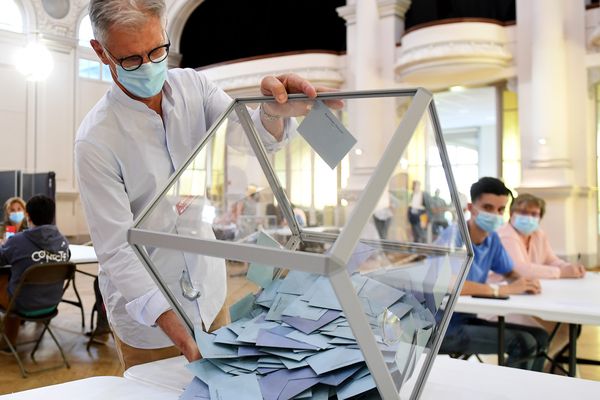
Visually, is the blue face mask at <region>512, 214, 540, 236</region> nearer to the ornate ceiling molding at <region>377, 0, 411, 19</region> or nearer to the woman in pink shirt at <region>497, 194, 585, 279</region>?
the woman in pink shirt at <region>497, 194, 585, 279</region>

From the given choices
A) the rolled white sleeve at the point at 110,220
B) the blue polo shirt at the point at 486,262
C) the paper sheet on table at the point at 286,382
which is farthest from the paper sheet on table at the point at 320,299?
the blue polo shirt at the point at 486,262

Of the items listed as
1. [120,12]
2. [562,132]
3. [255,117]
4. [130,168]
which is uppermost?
[562,132]

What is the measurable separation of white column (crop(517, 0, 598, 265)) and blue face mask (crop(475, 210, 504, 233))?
6.05m

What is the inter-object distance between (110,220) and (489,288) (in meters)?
1.86

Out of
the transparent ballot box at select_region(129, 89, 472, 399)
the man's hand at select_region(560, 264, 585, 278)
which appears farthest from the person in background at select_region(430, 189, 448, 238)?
the man's hand at select_region(560, 264, 585, 278)

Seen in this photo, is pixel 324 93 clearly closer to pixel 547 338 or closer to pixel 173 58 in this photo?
pixel 547 338

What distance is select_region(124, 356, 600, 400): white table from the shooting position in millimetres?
1023

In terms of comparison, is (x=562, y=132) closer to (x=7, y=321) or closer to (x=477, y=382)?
(x=7, y=321)

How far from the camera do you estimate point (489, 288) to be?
2516mm

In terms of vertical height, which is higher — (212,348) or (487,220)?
(487,220)

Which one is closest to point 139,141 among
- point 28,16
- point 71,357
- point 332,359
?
point 332,359

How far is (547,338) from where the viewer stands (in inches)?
112

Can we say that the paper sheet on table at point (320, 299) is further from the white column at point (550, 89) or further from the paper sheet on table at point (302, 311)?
the white column at point (550, 89)

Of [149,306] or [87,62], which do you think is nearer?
[149,306]
